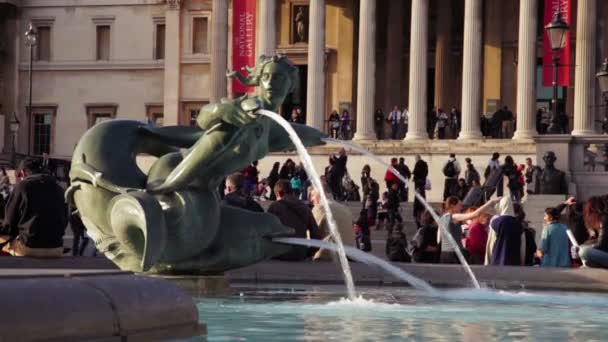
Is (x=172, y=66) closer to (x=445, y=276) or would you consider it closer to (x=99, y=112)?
(x=99, y=112)

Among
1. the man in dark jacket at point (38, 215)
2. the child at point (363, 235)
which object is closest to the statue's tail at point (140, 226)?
the man in dark jacket at point (38, 215)

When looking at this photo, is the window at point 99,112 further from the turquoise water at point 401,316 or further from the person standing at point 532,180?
the turquoise water at point 401,316

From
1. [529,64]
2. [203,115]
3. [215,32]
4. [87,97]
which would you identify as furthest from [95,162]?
[87,97]

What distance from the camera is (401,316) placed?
405 inches

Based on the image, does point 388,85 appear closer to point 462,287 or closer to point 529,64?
point 529,64

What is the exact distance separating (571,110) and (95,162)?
40030mm

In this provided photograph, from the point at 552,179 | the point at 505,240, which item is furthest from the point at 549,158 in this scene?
the point at 505,240

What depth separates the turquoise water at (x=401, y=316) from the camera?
874 centimetres

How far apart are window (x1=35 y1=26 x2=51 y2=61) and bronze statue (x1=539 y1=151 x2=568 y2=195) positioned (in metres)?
32.9

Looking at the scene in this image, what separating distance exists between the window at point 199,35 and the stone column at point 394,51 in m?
7.83

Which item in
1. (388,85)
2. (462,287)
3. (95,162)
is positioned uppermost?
(388,85)

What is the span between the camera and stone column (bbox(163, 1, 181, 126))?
186ft

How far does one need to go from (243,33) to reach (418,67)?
6.21 meters

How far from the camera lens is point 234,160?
1119cm
